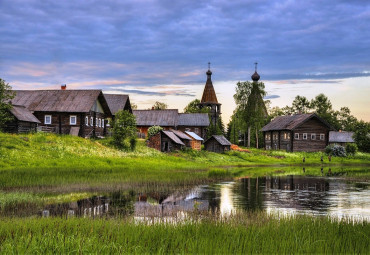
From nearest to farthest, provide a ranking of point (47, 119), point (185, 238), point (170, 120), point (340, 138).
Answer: point (185, 238) → point (47, 119) → point (170, 120) → point (340, 138)

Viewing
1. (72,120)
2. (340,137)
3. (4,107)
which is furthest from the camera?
(340,137)

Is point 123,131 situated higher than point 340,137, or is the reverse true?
point 123,131

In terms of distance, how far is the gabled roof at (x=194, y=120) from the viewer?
89306mm

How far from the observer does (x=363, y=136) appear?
258 feet

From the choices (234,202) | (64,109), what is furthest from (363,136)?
(234,202)

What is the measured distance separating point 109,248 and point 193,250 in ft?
5.72

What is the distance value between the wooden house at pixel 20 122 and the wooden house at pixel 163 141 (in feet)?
49.9

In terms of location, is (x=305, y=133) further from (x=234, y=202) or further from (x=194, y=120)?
(x=234, y=202)

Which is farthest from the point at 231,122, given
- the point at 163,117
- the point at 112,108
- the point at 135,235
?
the point at 135,235

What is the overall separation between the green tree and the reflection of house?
28.0 metres

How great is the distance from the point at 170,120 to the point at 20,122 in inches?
1582

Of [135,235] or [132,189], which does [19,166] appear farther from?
[135,235]

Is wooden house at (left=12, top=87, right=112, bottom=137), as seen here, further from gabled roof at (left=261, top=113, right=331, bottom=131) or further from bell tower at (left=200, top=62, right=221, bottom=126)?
bell tower at (left=200, top=62, right=221, bottom=126)

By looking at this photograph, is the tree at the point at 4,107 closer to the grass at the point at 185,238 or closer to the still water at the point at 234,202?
the still water at the point at 234,202
